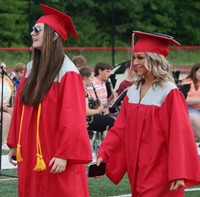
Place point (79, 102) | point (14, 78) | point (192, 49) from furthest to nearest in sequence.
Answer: point (192, 49)
point (14, 78)
point (79, 102)

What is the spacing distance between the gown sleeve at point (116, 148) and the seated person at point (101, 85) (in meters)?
6.11

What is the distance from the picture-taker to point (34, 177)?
5.99 metres

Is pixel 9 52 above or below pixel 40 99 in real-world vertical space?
below

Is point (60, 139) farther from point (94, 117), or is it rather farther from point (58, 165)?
point (94, 117)

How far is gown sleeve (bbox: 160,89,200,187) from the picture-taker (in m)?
6.03

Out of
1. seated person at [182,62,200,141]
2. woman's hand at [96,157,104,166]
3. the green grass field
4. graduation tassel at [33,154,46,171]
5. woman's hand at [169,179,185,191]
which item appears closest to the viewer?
graduation tassel at [33,154,46,171]

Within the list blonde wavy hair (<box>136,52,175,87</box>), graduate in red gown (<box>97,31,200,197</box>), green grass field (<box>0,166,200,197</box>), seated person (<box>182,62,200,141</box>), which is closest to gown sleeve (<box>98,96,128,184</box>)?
graduate in red gown (<box>97,31,200,197</box>)

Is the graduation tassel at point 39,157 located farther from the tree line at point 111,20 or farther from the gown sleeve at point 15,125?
the tree line at point 111,20

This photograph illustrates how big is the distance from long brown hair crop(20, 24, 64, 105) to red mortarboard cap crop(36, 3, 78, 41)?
42 millimetres

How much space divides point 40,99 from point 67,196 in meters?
0.74

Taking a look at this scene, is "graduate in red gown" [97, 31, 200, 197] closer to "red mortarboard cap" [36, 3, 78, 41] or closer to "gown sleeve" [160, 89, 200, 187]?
"gown sleeve" [160, 89, 200, 187]

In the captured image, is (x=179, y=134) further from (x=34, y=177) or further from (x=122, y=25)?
(x=122, y=25)

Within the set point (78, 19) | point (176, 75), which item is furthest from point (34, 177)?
point (78, 19)

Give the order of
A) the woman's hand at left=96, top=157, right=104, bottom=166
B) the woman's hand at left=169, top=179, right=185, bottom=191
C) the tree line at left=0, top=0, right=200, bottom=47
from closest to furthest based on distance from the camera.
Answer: the woman's hand at left=169, top=179, right=185, bottom=191 → the woman's hand at left=96, top=157, right=104, bottom=166 → the tree line at left=0, top=0, right=200, bottom=47
